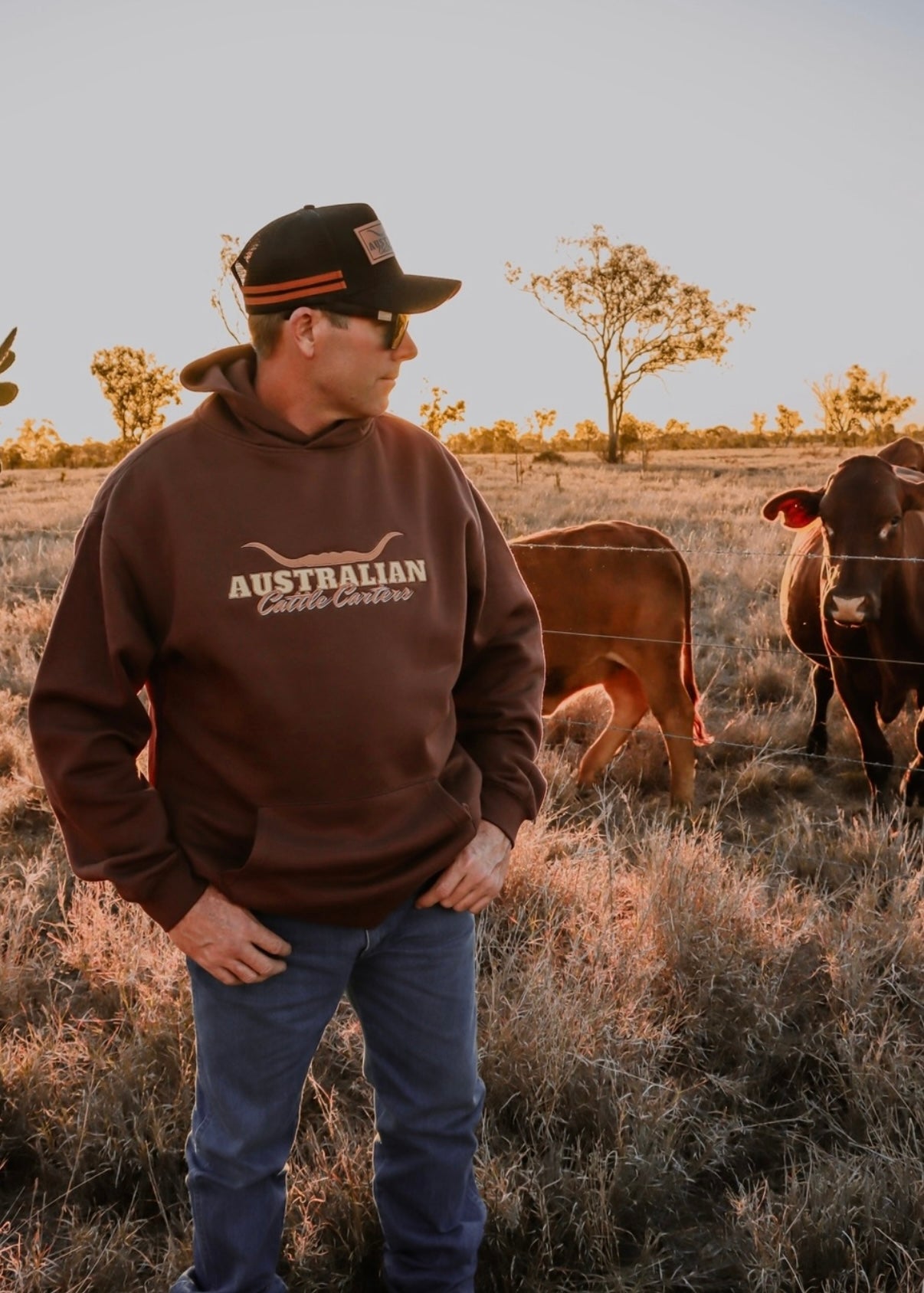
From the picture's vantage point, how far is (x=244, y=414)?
179 cm

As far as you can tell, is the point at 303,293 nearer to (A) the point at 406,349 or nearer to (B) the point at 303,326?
(B) the point at 303,326

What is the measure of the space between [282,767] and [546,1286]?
1.52m

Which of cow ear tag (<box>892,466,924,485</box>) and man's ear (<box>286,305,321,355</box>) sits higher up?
man's ear (<box>286,305,321,355</box>)

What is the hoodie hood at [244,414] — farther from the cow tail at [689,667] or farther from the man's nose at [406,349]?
the cow tail at [689,667]

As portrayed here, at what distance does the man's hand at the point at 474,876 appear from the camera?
1.94 m

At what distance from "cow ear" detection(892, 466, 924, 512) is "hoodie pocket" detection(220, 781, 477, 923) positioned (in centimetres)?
427

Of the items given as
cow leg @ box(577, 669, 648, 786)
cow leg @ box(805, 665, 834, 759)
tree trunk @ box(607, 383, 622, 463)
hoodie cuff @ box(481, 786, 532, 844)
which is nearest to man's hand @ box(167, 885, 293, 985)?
hoodie cuff @ box(481, 786, 532, 844)

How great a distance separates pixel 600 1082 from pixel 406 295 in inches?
→ 86.9

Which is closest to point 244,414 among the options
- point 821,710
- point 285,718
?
point 285,718

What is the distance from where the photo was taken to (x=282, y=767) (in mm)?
1760

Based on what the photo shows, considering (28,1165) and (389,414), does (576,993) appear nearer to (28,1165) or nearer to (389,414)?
(28,1165)

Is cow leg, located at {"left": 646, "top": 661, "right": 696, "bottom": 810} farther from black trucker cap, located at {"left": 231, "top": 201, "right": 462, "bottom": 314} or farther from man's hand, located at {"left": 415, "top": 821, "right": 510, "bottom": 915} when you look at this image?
black trucker cap, located at {"left": 231, "top": 201, "right": 462, "bottom": 314}

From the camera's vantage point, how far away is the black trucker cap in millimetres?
1777

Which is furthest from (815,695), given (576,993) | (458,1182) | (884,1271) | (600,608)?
(458,1182)
